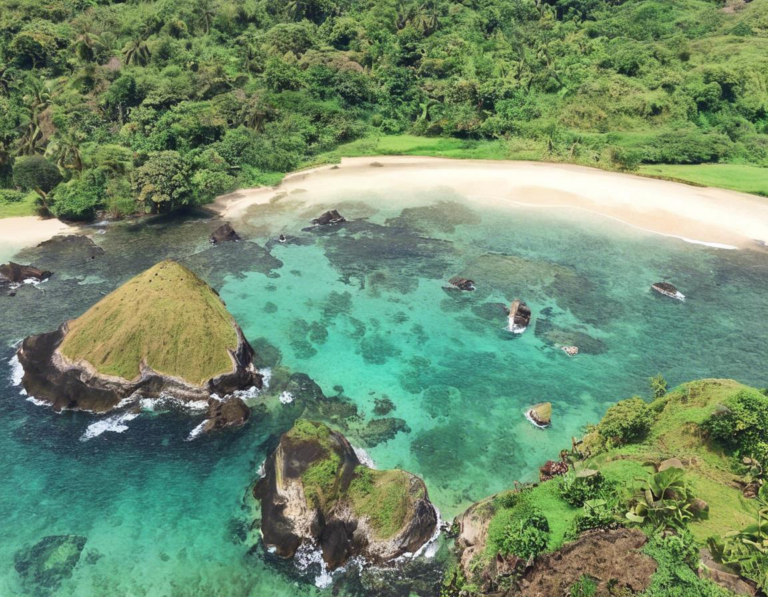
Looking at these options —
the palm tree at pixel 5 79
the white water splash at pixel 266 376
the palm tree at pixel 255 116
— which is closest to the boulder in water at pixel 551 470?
the white water splash at pixel 266 376

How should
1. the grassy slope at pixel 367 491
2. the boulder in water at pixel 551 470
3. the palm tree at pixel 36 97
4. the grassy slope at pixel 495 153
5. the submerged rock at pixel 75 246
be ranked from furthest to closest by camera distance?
the palm tree at pixel 36 97 → the grassy slope at pixel 495 153 → the submerged rock at pixel 75 246 → the boulder in water at pixel 551 470 → the grassy slope at pixel 367 491

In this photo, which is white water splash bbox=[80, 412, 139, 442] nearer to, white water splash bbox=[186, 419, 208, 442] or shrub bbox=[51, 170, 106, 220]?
white water splash bbox=[186, 419, 208, 442]

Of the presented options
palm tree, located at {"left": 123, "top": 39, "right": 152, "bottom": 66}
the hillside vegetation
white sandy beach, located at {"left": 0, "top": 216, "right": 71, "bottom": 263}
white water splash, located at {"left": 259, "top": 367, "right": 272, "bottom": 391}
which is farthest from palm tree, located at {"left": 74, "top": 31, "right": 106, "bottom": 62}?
white water splash, located at {"left": 259, "top": 367, "right": 272, "bottom": 391}

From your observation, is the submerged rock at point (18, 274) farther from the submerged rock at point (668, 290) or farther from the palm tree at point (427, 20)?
the palm tree at point (427, 20)

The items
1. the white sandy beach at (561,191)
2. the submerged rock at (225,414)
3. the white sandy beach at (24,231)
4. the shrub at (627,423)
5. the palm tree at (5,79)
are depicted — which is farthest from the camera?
the palm tree at (5,79)

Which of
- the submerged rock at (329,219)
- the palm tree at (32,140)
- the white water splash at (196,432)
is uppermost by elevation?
the palm tree at (32,140)

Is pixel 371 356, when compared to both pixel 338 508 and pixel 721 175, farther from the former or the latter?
pixel 721 175

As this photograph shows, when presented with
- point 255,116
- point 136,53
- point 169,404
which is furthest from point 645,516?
point 136,53
